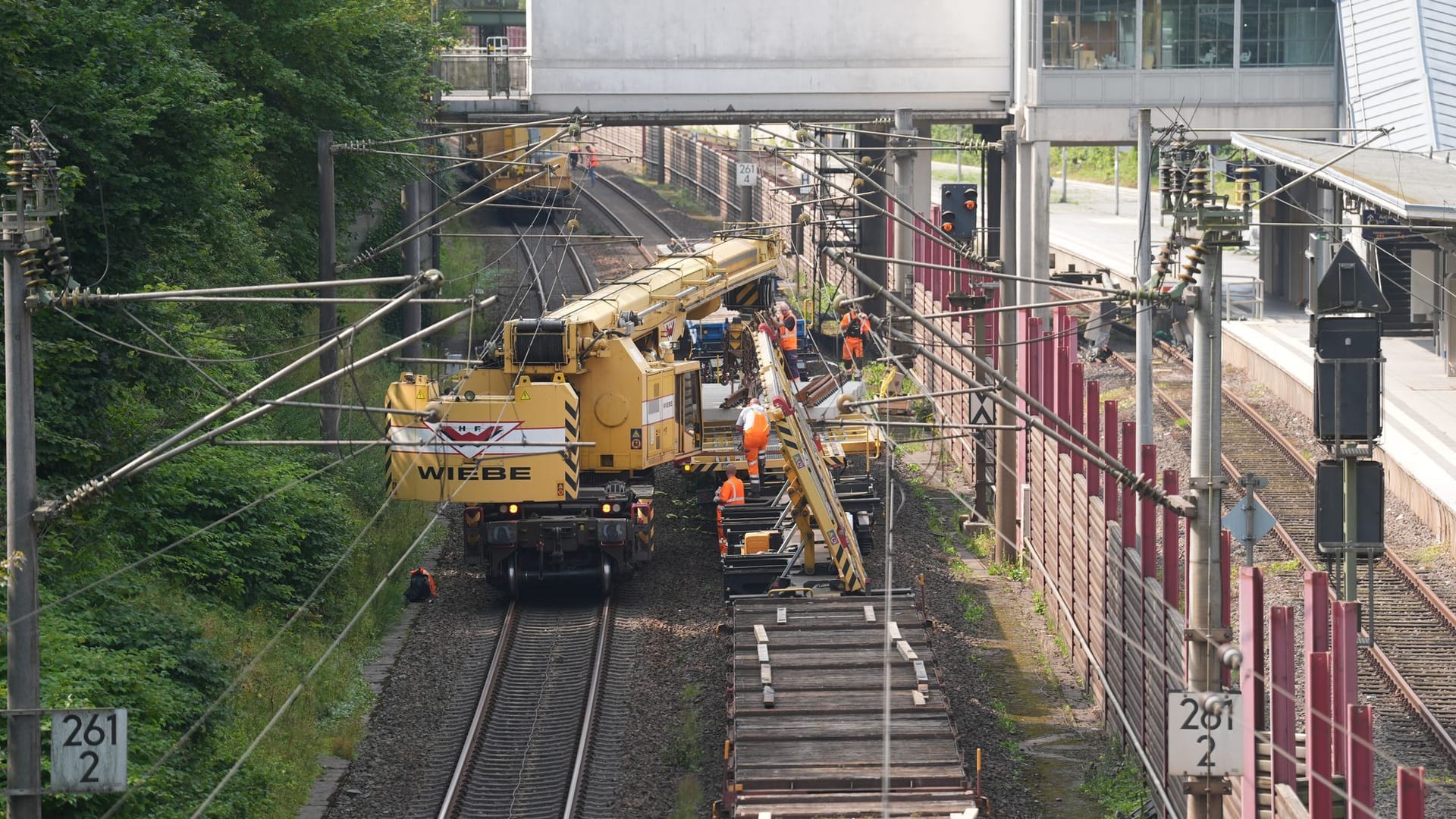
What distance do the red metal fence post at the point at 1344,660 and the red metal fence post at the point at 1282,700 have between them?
1.20 feet

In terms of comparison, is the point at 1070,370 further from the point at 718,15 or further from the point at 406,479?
the point at 718,15

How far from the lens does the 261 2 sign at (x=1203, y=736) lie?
41.8ft

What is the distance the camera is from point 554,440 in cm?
2466

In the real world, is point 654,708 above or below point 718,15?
below

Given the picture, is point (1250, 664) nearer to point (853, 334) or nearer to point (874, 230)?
point (853, 334)

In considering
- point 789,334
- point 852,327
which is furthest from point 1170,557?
point 852,327

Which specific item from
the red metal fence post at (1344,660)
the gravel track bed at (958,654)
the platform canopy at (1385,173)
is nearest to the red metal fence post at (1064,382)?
the gravel track bed at (958,654)

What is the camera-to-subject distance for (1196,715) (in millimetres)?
12766

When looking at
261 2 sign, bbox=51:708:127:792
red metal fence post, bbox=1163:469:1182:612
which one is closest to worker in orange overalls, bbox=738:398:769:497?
red metal fence post, bbox=1163:469:1182:612

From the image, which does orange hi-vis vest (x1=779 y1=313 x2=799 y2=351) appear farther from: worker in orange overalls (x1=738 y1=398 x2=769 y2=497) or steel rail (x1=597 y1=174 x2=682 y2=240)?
steel rail (x1=597 y1=174 x2=682 y2=240)

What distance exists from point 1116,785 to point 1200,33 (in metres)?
24.6

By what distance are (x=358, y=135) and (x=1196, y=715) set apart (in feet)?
79.8

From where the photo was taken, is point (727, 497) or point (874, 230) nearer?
point (727, 497)

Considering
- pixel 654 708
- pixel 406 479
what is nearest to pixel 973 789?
pixel 654 708
